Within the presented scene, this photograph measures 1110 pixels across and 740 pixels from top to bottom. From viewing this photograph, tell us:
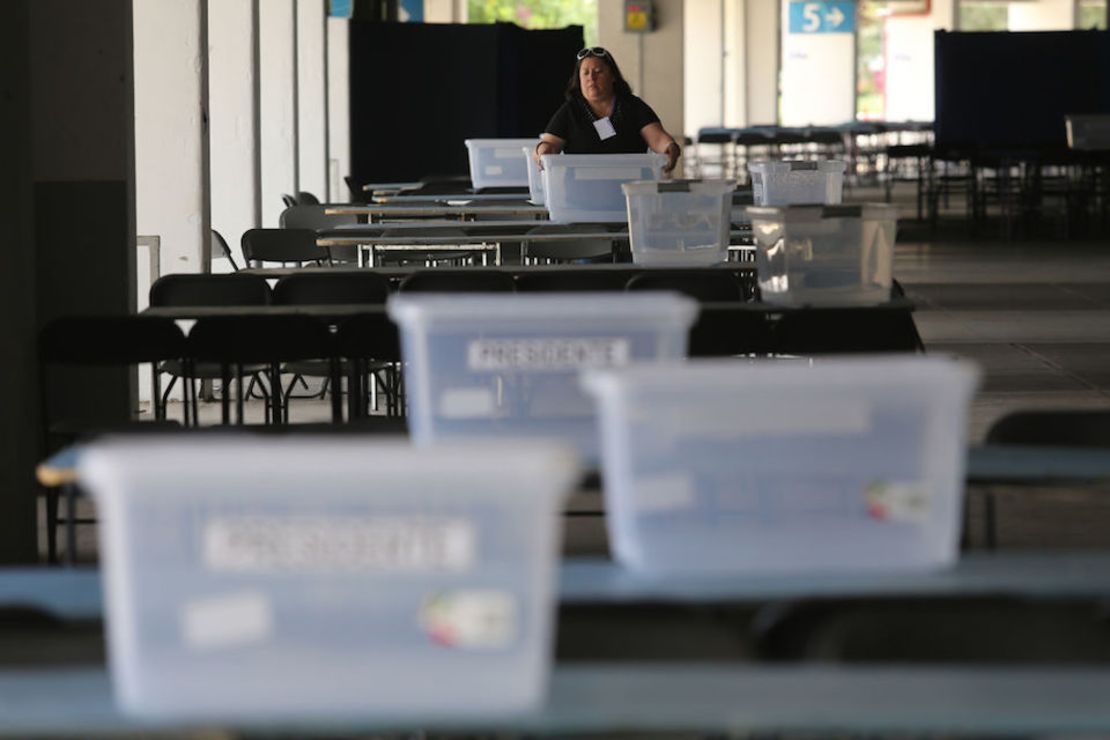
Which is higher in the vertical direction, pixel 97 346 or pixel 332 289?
pixel 332 289

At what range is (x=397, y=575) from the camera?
1998mm

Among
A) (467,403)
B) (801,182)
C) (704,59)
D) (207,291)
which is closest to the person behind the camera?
(467,403)

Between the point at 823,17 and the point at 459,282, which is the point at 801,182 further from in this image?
the point at 823,17

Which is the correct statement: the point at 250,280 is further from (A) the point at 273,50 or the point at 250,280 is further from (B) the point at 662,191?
(A) the point at 273,50

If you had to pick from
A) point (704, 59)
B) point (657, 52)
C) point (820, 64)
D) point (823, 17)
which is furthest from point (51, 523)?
point (823, 17)

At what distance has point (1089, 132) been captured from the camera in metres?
15.9

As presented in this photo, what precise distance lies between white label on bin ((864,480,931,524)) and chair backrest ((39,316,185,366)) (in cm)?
354

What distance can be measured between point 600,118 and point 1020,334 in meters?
3.04

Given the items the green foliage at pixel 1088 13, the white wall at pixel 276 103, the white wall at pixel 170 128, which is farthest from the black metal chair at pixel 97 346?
A: the green foliage at pixel 1088 13

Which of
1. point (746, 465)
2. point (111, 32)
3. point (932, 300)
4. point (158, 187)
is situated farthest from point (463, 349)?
point (932, 300)

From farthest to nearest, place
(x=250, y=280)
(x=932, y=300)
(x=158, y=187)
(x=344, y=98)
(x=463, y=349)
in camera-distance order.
→ (x=344, y=98), (x=932, y=300), (x=158, y=187), (x=250, y=280), (x=463, y=349)

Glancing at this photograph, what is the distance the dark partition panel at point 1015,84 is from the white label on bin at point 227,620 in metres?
A: 16.7

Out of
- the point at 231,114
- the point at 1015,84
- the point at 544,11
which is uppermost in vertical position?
the point at 544,11

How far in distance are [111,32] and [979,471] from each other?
439 centimetres
